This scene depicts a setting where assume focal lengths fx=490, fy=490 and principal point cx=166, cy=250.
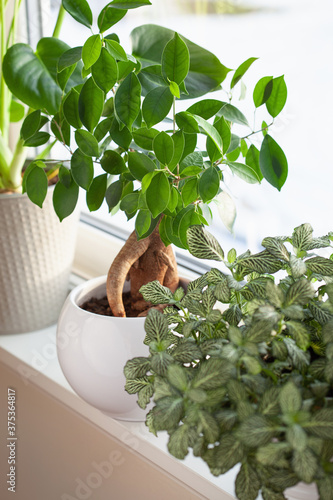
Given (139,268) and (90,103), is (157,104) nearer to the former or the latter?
(90,103)

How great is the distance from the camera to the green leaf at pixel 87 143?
1.73 ft

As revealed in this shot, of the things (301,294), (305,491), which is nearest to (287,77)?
(301,294)

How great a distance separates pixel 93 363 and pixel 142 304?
0.11 metres

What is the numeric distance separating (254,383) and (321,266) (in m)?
0.15

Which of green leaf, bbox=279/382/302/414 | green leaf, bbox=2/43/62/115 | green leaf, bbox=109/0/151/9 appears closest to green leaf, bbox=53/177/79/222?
green leaf, bbox=2/43/62/115

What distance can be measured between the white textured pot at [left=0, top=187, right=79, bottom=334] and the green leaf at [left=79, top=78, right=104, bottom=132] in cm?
30

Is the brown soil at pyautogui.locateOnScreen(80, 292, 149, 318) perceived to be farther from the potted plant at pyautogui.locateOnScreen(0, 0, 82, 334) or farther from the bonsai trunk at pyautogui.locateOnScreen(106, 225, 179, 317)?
the potted plant at pyautogui.locateOnScreen(0, 0, 82, 334)

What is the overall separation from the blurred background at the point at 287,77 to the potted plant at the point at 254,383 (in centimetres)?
25

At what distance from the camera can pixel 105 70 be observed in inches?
18.6

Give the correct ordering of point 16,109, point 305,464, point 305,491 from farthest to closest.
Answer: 1. point 16,109
2. point 305,491
3. point 305,464

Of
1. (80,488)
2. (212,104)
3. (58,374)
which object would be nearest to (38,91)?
(212,104)

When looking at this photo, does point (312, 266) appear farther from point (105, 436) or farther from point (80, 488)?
point (80, 488)

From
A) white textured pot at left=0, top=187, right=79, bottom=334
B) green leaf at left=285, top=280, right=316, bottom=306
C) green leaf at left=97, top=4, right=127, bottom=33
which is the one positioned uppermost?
green leaf at left=97, top=4, right=127, bottom=33

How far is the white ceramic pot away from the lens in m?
0.61
